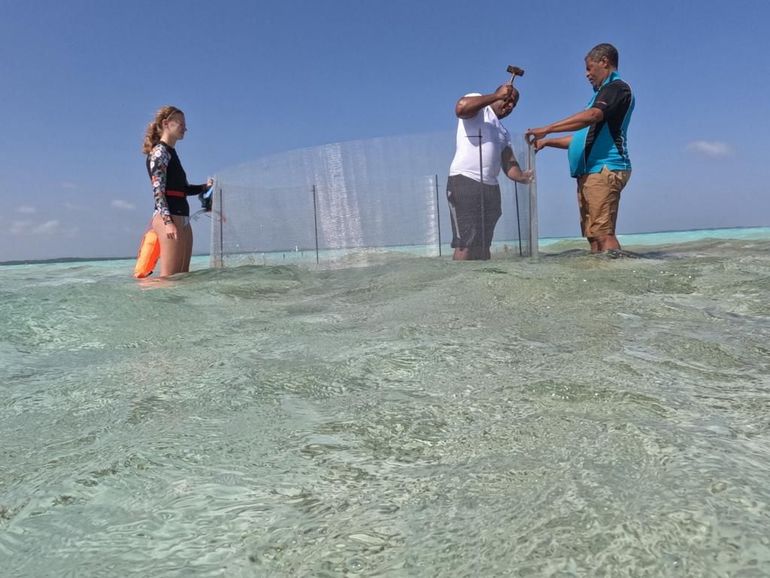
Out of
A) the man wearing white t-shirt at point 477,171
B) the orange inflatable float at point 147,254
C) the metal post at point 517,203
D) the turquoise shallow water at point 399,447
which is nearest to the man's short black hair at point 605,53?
the man wearing white t-shirt at point 477,171

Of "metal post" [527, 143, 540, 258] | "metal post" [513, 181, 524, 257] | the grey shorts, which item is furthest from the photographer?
"metal post" [513, 181, 524, 257]

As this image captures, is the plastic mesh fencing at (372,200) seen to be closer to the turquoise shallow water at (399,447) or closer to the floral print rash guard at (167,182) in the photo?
the floral print rash guard at (167,182)

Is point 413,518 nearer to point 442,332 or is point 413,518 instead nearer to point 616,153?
point 442,332

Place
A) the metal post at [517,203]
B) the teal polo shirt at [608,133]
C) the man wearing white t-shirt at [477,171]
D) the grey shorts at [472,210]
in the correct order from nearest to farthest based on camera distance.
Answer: the teal polo shirt at [608,133] < the man wearing white t-shirt at [477,171] < the grey shorts at [472,210] < the metal post at [517,203]

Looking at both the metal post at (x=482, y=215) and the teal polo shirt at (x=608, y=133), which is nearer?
the teal polo shirt at (x=608, y=133)

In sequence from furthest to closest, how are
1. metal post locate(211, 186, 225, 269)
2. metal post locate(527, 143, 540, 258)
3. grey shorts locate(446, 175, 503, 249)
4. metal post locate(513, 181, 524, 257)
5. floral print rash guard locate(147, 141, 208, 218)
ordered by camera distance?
metal post locate(211, 186, 225, 269)
metal post locate(513, 181, 524, 257)
metal post locate(527, 143, 540, 258)
grey shorts locate(446, 175, 503, 249)
floral print rash guard locate(147, 141, 208, 218)

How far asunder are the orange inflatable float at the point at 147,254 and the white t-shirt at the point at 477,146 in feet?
8.94

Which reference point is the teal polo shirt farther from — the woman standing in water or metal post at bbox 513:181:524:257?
the woman standing in water

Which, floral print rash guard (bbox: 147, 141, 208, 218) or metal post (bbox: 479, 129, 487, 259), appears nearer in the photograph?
floral print rash guard (bbox: 147, 141, 208, 218)

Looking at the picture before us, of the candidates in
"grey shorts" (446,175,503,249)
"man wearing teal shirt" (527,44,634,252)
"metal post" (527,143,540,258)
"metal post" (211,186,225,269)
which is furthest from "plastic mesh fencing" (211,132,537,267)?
"man wearing teal shirt" (527,44,634,252)

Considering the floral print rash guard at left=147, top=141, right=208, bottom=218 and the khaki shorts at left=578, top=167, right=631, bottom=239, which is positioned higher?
the floral print rash guard at left=147, top=141, right=208, bottom=218

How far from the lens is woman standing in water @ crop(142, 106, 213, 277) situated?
4.71 meters

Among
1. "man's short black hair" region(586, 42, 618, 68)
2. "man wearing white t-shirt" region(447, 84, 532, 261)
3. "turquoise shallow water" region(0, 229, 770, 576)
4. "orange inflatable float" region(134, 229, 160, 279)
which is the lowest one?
"turquoise shallow water" region(0, 229, 770, 576)

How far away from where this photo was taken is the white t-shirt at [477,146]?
4.89 meters
